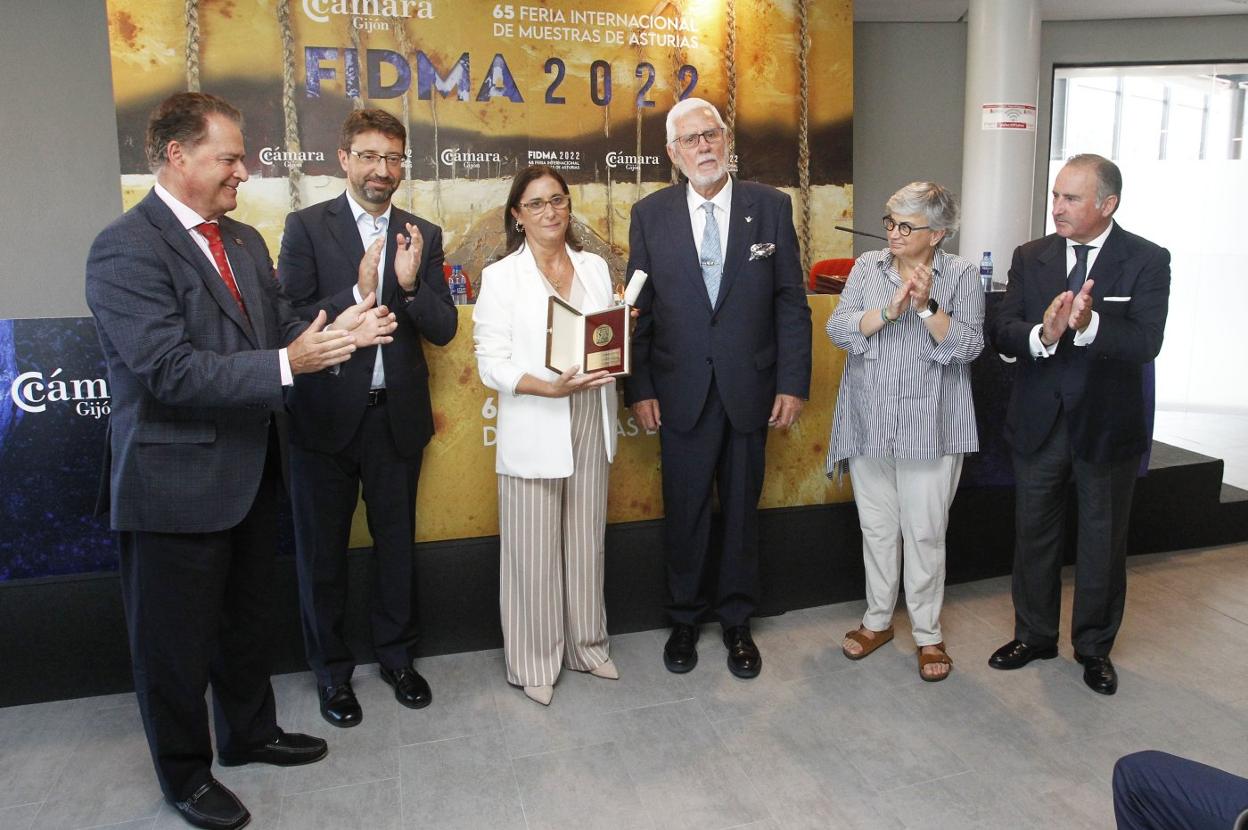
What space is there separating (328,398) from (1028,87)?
516 cm

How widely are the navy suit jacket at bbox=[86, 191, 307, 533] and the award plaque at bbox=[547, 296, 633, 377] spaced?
83 cm

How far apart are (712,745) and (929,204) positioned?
1834 mm

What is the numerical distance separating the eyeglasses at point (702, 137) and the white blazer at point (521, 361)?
63 cm

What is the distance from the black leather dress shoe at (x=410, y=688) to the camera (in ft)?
9.78

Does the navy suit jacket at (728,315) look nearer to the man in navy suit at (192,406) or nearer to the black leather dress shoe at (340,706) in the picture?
the man in navy suit at (192,406)

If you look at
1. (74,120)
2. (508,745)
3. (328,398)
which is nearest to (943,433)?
(508,745)

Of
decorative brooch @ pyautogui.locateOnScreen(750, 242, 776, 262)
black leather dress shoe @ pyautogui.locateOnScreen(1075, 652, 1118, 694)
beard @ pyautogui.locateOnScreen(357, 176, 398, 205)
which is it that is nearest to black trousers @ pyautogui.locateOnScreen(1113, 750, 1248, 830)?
black leather dress shoe @ pyautogui.locateOnScreen(1075, 652, 1118, 694)

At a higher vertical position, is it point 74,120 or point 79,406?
point 74,120

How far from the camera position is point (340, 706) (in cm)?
288

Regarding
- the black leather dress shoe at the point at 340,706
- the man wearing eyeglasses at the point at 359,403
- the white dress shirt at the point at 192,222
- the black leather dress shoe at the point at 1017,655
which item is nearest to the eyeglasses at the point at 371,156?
the man wearing eyeglasses at the point at 359,403

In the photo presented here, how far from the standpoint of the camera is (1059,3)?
6.58 metres

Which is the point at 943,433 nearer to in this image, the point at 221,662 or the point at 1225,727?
the point at 1225,727

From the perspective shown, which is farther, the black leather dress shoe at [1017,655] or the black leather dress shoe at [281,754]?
the black leather dress shoe at [1017,655]

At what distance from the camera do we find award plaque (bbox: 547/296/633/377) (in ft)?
8.89
